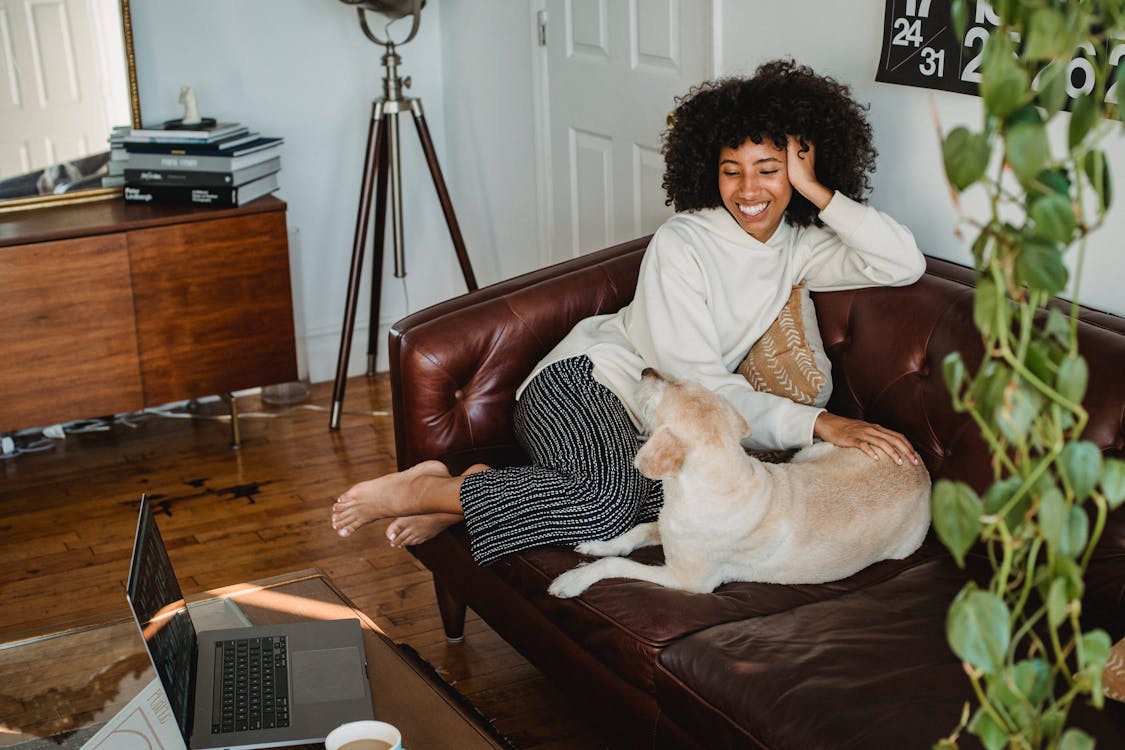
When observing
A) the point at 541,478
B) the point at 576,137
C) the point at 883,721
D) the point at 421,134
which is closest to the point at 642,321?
the point at 541,478

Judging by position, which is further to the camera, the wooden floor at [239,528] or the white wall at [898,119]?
the wooden floor at [239,528]

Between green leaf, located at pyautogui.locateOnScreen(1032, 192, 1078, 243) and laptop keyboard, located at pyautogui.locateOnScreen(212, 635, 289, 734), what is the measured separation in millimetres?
1225

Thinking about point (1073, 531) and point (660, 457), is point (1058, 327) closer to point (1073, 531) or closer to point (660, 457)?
point (1073, 531)

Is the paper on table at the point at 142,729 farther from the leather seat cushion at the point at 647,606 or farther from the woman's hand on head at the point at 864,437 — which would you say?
the woman's hand on head at the point at 864,437

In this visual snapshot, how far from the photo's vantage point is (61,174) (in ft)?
11.7

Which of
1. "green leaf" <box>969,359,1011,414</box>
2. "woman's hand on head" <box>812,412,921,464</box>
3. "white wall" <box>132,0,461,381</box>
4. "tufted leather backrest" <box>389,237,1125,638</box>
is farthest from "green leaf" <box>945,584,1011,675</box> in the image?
"white wall" <box>132,0,461,381</box>

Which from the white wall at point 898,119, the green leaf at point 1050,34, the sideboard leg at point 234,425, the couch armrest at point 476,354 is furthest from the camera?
the sideboard leg at point 234,425

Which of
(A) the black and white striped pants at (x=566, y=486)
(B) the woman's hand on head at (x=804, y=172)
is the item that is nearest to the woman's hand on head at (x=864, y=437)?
(A) the black and white striped pants at (x=566, y=486)

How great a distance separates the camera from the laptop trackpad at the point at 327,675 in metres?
1.64

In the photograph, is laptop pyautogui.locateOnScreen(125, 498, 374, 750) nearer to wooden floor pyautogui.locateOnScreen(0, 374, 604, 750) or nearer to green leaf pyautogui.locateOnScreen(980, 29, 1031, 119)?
wooden floor pyautogui.locateOnScreen(0, 374, 604, 750)

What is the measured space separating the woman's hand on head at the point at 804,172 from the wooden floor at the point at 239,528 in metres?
1.08

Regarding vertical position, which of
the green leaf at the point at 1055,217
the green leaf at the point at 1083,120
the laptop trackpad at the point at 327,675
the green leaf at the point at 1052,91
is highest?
the green leaf at the point at 1052,91

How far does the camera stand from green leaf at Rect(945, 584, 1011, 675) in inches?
27.2

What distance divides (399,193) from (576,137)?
596mm
